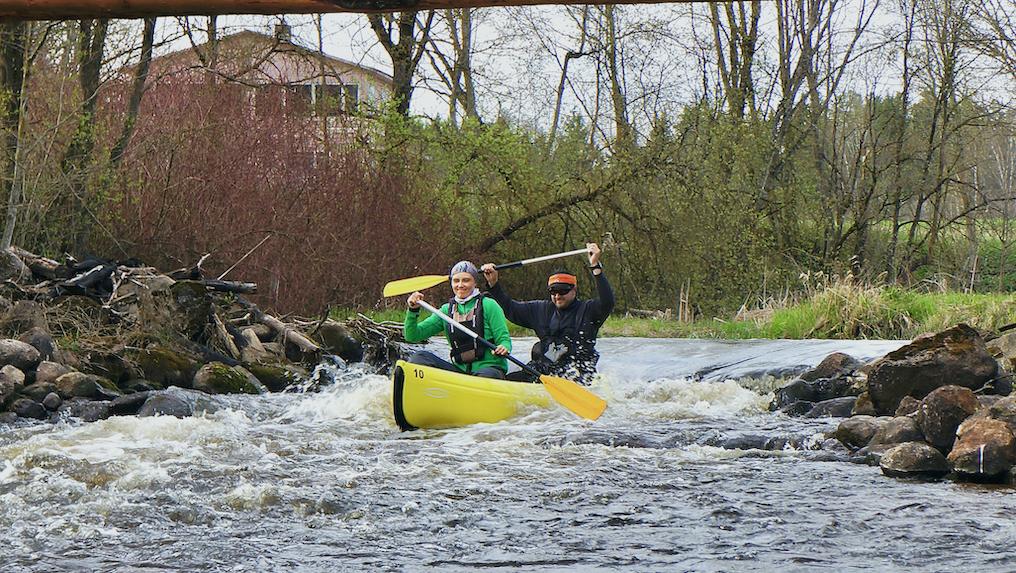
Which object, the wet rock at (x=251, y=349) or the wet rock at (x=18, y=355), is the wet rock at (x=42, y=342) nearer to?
the wet rock at (x=18, y=355)

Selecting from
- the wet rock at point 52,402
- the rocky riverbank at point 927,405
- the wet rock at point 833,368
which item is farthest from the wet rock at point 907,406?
the wet rock at point 52,402

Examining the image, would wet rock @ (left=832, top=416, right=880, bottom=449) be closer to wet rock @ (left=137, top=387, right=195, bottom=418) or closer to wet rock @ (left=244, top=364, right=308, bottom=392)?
wet rock @ (left=137, top=387, right=195, bottom=418)

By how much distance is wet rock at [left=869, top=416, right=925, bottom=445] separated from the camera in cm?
616

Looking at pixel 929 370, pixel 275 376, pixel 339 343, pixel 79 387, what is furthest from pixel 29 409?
pixel 929 370

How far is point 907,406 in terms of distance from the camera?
6797 millimetres

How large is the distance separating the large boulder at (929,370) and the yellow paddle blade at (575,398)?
5.94ft

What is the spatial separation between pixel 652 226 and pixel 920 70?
539 cm

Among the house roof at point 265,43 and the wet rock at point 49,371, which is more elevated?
the house roof at point 265,43

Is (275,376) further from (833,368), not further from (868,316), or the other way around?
(868,316)

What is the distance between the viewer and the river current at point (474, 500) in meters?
4.19

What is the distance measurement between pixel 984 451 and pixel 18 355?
20.3 feet

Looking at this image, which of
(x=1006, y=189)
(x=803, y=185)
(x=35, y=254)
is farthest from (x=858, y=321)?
(x=1006, y=189)

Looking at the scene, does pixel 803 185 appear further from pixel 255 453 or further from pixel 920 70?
pixel 255 453

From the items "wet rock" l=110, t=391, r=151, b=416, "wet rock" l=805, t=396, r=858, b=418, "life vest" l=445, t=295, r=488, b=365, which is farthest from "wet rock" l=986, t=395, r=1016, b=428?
"wet rock" l=110, t=391, r=151, b=416
